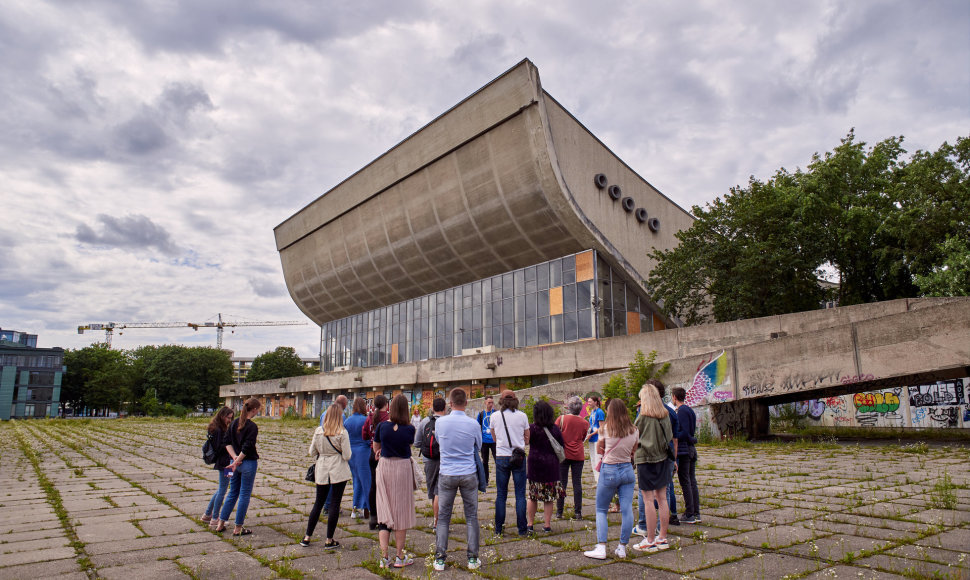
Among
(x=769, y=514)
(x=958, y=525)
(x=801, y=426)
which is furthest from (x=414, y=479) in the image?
(x=801, y=426)

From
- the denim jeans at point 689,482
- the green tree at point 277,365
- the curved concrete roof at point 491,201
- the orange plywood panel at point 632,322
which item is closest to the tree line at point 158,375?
the green tree at point 277,365

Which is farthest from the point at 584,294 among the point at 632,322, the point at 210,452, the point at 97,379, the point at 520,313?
the point at 97,379

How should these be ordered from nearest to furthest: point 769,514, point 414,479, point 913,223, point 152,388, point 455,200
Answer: point 414,479
point 769,514
point 913,223
point 455,200
point 152,388

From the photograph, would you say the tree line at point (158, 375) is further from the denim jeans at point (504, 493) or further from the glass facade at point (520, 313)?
the denim jeans at point (504, 493)

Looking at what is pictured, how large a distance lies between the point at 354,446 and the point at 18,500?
5878 mm

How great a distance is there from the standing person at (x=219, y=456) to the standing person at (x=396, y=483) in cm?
250

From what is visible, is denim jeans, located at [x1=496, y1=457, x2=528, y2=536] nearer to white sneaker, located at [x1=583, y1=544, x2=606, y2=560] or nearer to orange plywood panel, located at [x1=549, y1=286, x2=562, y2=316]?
white sneaker, located at [x1=583, y1=544, x2=606, y2=560]

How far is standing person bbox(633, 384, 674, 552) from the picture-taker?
5.92 m

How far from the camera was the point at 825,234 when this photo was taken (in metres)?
26.8

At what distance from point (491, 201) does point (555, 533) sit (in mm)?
25872

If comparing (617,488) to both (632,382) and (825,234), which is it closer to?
(632,382)

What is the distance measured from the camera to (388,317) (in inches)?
1797

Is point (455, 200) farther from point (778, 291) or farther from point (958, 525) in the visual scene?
point (958, 525)

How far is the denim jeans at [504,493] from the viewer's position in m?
6.66
